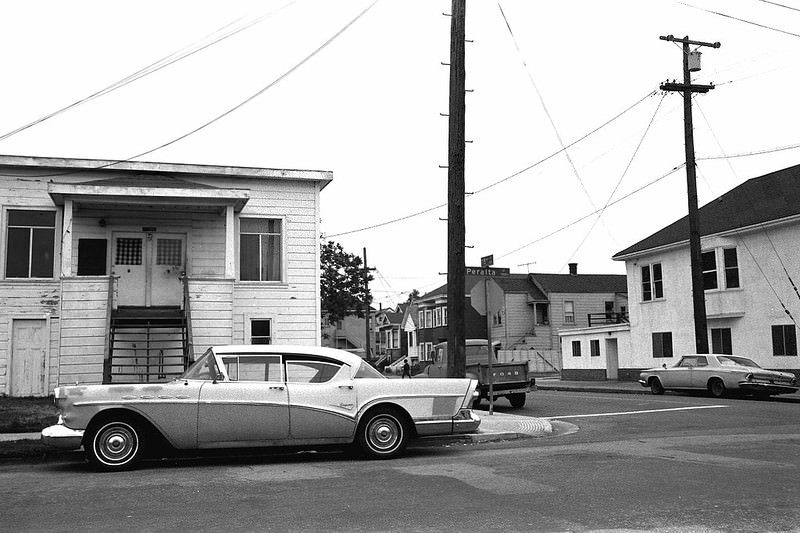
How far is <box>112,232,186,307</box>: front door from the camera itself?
67.1 feet

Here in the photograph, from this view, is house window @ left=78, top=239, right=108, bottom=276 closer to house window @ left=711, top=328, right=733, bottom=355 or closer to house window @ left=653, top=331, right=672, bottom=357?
house window @ left=711, top=328, right=733, bottom=355

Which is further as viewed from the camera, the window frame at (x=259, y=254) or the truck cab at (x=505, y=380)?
the window frame at (x=259, y=254)

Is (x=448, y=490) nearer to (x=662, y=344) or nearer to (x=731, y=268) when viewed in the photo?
(x=731, y=268)

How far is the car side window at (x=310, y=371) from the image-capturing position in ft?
34.9

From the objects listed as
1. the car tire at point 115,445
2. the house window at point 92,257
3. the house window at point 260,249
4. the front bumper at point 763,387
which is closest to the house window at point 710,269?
the front bumper at point 763,387

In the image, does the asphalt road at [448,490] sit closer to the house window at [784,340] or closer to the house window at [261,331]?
the house window at [261,331]

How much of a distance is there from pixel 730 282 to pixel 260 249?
2012cm

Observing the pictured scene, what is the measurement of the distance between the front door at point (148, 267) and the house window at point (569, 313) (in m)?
43.0

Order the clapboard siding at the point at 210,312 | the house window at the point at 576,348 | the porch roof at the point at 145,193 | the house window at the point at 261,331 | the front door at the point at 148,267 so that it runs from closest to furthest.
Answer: the porch roof at the point at 145,193
the clapboard siding at the point at 210,312
the front door at the point at 148,267
the house window at the point at 261,331
the house window at the point at 576,348

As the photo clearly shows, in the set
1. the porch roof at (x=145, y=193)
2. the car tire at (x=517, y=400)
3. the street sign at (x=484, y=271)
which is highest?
A: the porch roof at (x=145, y=193)

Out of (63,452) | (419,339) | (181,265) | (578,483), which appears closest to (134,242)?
(181,265)

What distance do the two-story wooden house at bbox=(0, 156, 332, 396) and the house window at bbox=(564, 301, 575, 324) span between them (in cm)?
4066

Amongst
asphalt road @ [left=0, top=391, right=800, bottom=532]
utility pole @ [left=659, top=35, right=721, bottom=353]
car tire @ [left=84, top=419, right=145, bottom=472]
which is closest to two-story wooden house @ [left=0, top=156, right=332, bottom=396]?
car tire @ [left=84, top=419, right=145, bottom=472]

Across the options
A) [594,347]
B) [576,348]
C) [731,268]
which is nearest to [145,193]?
[731,268]
